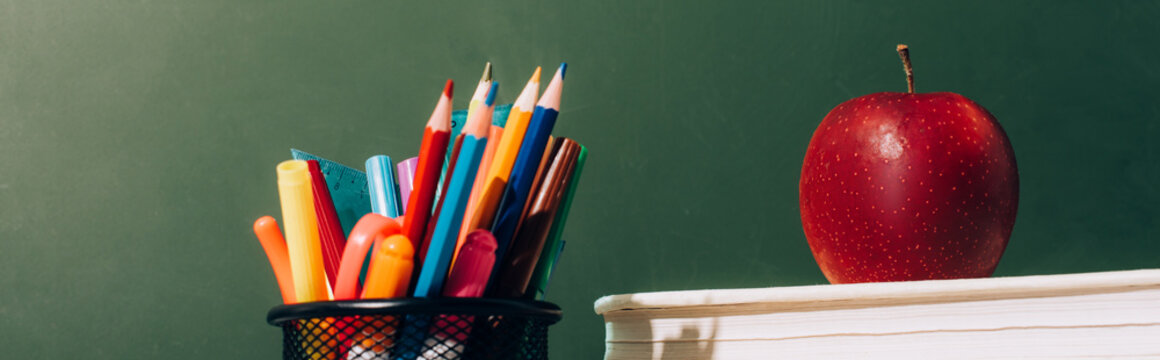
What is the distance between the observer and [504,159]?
1.34 feet

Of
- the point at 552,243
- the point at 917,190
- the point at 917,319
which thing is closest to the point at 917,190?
the point at 917,190

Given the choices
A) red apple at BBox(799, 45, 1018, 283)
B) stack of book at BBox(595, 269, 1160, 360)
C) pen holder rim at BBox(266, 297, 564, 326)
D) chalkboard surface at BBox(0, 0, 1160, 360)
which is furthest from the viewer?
chalkboard surface at BBox(0, 0, 1160, 360)

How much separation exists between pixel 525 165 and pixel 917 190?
31cm

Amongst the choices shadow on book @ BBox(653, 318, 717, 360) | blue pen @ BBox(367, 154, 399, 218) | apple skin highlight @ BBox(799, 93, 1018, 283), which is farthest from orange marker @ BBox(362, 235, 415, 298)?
apple skin highlight @ BBox(799, 93, 1018, 283)

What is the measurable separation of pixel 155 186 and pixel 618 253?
1.52 feet

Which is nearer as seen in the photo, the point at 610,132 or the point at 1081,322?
the point at 1081,322

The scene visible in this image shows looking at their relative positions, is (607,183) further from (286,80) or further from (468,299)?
(468,299)

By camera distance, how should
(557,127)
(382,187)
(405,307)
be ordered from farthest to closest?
(557,127) < (382,187) < (405,307)

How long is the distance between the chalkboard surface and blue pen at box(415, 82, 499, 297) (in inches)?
18.4

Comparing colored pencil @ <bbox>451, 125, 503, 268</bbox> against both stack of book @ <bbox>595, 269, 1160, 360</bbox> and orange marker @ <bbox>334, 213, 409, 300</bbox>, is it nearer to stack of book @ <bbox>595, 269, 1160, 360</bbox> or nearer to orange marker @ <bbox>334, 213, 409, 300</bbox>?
orange marker @ <bbox>334, 213, 409, 300</bbox>

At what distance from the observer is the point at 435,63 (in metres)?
0.87

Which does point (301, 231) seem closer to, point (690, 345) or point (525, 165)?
point (525, 165)

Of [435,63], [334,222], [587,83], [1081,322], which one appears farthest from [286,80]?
[1081,322]

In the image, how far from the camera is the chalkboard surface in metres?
0.81
